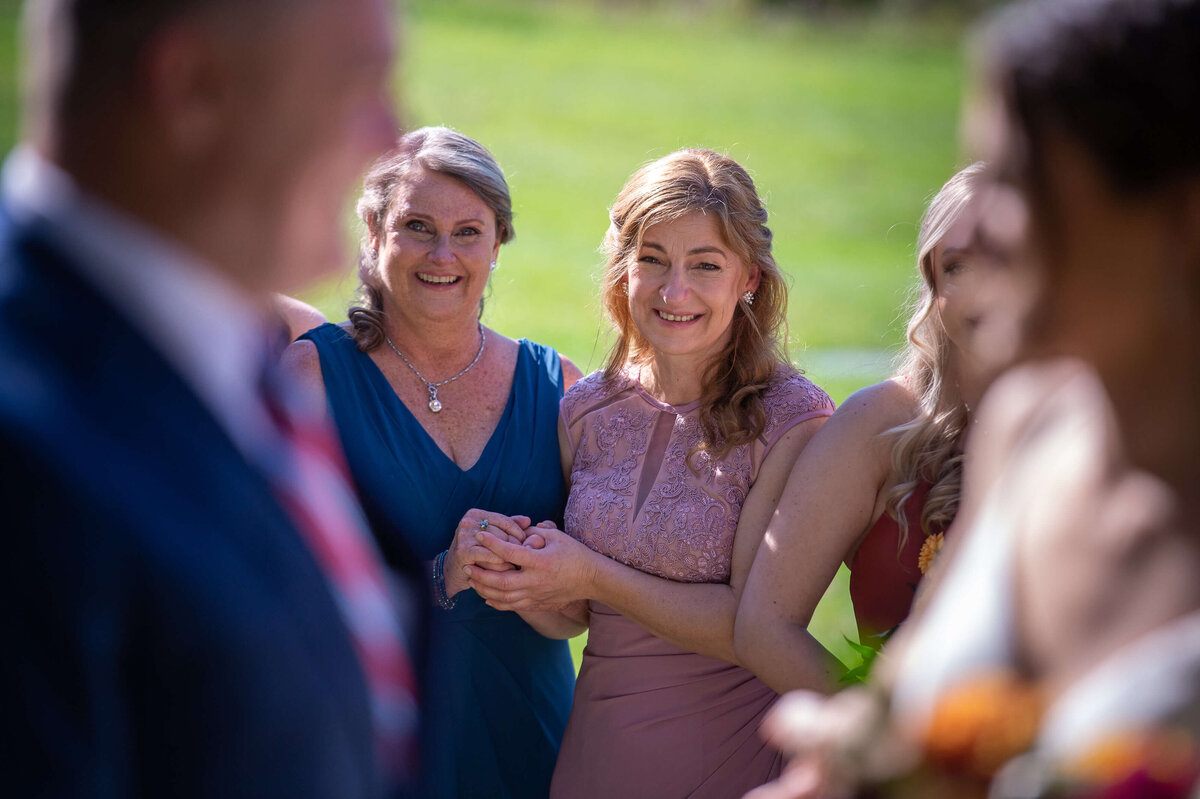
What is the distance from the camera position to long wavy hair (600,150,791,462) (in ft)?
11.4

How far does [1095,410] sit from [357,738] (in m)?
1.10

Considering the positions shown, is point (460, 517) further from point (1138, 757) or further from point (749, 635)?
point (1138, 757)

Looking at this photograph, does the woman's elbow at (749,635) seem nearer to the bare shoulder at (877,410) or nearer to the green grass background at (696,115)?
the bare shoulder at (877,410)

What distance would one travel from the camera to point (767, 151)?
27141 millimetres

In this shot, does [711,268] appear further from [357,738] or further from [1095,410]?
[357,738]

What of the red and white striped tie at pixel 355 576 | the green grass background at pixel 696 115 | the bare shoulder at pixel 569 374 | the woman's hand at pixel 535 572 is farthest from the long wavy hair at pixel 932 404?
the green grass background at pixel 696 115

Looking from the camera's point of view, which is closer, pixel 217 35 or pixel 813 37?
pixel 217 35

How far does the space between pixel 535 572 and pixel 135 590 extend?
221 centimetres

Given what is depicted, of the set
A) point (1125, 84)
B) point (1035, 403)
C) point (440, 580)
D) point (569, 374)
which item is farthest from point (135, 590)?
point (569, 374)

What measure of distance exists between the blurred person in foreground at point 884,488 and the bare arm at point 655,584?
0.18 m

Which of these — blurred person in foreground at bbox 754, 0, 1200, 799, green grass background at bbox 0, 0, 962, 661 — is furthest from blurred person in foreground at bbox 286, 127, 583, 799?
green grass background at bbox 0, 0, 962, 661

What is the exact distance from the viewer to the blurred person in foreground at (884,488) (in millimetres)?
2891

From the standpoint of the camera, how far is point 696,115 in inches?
1125

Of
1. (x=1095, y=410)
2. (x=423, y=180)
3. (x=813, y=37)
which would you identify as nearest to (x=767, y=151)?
(x=813, y=37)
